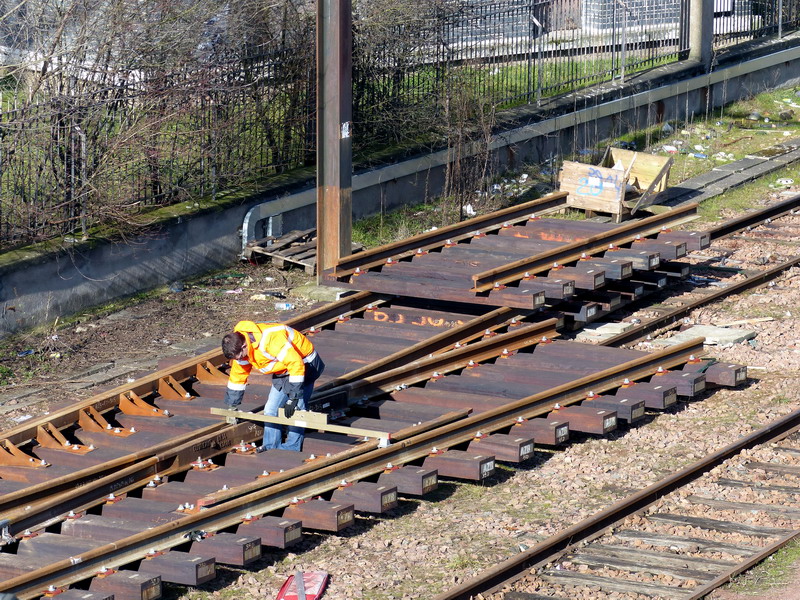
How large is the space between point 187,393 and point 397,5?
1004 cm

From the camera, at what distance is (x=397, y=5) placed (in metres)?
19.9

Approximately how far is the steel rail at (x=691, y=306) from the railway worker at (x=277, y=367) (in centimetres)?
410

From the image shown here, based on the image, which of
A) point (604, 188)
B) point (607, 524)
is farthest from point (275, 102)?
point (607, 524)

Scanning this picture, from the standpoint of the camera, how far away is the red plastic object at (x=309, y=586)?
27.2ft

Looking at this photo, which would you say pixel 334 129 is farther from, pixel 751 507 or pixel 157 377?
pixel 751 507

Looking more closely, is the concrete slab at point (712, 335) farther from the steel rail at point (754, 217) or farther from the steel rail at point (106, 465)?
the steel rail at point (106, 465)

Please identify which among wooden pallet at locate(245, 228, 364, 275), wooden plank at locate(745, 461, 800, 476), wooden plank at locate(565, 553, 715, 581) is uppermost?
wooden pallet at locate(245, 228, 364, 275)

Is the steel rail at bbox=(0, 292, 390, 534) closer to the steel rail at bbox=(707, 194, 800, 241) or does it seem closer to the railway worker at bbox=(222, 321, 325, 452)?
the railway worker at bbox=(222, 321, 325, 452)

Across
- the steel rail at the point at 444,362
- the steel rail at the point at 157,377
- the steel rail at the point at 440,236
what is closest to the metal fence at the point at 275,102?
the steel rail at the point at 440,236

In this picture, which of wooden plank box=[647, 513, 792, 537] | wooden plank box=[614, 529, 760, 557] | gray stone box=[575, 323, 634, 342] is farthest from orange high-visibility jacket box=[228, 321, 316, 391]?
gray stone box=[575, 323, 634, 342]

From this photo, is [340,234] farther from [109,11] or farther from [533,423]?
[533,423]

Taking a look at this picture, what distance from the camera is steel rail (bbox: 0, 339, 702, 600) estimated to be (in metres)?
8.10

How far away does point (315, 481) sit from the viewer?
9492mm

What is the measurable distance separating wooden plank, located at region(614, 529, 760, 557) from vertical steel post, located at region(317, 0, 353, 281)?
683 cm
